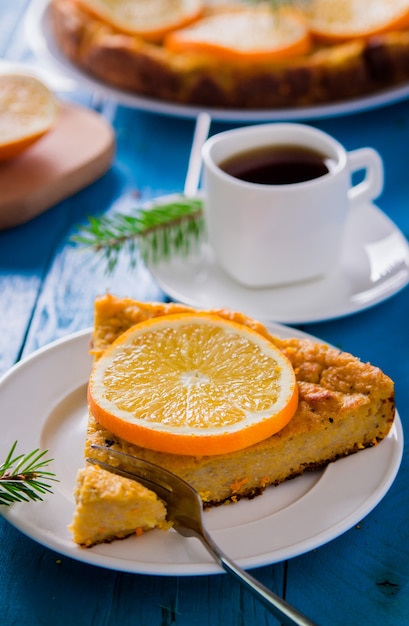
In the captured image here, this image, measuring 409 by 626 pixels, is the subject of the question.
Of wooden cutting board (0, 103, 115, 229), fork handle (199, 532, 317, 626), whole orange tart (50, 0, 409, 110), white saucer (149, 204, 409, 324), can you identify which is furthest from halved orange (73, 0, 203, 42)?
fork handle (199, 532, 317, 626)

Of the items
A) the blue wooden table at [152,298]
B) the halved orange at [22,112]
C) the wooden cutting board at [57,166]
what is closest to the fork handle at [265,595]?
the blue wooden table at [152,298]

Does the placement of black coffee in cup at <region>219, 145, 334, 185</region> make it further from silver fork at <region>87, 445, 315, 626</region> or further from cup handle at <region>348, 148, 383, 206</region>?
silver fork at <region>87, 445, 315, 626</region>

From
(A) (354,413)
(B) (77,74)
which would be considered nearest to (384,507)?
(A) (354,413)

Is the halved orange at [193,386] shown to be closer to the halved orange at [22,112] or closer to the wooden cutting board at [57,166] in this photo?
the wooden cutting board at [57,166]

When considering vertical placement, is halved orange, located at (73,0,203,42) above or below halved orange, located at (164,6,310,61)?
below

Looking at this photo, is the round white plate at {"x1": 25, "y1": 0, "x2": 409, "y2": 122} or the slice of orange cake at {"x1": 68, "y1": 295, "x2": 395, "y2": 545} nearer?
the slice of orange cake at {"x1": 68, "y1": 295, "x2": 395, "y2": 545}

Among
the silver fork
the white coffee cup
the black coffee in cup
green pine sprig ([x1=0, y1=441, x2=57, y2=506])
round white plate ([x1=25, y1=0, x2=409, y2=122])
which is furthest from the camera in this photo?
round white plate ([x1=25, y1=0, x2=409, y2=122])

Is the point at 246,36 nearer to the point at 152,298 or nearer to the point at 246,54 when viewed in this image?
the point at 246,54
